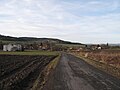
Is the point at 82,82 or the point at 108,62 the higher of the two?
the point at 82,82

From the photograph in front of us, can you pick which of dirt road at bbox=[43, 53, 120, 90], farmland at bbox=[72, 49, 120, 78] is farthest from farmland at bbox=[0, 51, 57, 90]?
farmland at bbox=[72, 49, 120, 78]

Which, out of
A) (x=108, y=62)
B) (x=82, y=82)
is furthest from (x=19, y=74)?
(x=108, y=62)

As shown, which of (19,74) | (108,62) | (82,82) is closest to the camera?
(82,82)

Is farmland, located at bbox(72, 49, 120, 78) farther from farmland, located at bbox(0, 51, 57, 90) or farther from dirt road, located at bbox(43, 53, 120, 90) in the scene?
farmland, located at bbox(0, 51, 57, 90)

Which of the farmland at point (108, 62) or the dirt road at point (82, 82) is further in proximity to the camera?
the farmland at point (108, 62)

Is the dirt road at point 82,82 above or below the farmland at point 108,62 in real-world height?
above

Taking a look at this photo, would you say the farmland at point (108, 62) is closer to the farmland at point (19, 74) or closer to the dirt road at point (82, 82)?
the dirt road at point (82, 82)

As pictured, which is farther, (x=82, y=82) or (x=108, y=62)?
(x=108, y=62)

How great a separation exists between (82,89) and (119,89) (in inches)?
81.9

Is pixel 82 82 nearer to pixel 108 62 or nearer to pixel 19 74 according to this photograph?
pixel 19 74

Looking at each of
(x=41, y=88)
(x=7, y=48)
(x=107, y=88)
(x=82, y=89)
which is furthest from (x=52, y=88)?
Result: (x=7, y=48)

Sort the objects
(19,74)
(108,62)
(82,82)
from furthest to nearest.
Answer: (108,62), (19,74), (82,82)

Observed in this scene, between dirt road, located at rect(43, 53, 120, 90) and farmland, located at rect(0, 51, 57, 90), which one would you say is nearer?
dirt road, located at rect(43, 53, 120, 90)

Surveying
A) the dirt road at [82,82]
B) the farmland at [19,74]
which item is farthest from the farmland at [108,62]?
the farmland at [19,74]
